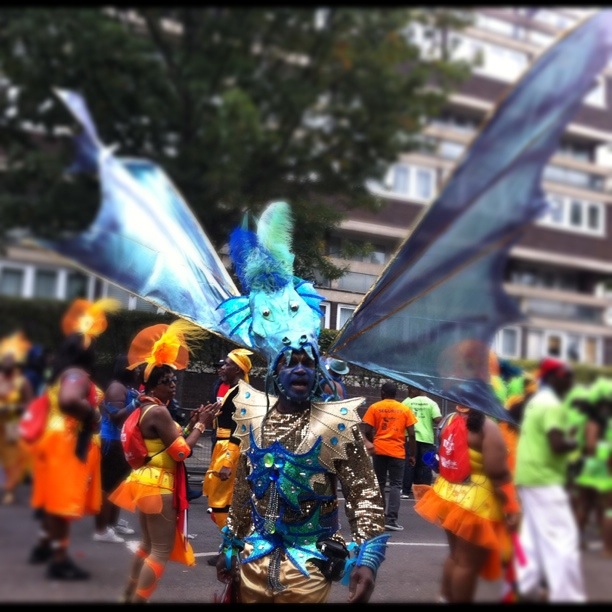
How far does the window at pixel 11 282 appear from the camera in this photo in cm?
217

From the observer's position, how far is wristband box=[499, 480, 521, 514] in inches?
91.7

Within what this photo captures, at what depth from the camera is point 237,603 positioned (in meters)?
3.05

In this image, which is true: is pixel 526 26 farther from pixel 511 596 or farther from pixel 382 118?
pixel 511 596

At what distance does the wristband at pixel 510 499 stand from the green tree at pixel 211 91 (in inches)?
37.7

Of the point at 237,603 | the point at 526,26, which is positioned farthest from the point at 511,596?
the point at 526,26

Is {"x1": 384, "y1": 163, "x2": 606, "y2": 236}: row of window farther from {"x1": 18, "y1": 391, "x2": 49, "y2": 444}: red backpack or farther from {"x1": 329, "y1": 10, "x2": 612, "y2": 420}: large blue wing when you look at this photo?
{"x1": 18, "y1": 391, "x2": 49, "y2": 444}: red backpack

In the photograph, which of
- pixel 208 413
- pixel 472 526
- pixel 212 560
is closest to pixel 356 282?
pixel 208 413

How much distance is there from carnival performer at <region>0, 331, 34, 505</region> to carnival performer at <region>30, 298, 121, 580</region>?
47 millimetres

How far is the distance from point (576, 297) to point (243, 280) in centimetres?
120

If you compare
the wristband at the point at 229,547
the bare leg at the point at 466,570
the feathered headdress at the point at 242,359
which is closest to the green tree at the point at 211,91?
the feathered headdress at the point at 242,359

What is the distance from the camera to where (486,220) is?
7.41ft

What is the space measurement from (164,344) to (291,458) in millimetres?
597

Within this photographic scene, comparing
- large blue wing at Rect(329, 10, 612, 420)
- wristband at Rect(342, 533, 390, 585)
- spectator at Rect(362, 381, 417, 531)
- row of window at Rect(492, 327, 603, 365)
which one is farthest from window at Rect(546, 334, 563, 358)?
wristband at Rect(342, 533, 390, 585)

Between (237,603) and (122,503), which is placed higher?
(122,503)
